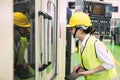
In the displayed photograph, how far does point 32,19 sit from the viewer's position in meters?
2.15

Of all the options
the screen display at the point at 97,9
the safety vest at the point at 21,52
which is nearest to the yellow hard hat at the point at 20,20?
the safety vest at the point at 21,52

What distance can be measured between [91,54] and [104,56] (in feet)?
0.49

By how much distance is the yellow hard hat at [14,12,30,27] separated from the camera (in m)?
1.74

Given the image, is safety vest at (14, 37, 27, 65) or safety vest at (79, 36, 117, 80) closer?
safety vest at (14, 37, 27, 65)

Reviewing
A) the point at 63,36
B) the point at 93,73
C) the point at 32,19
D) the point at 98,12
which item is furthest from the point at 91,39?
the point at 98,12

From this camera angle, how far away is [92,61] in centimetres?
271

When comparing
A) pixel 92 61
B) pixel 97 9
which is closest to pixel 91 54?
pixel 92 61

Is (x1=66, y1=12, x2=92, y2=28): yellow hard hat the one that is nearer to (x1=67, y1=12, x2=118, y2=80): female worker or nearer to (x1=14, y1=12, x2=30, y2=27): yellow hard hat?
(x1=67, y1=12, x2=118, y2=80): female worker

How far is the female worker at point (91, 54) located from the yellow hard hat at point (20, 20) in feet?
2.72

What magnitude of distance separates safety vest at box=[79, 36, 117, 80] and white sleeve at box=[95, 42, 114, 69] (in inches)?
2.0

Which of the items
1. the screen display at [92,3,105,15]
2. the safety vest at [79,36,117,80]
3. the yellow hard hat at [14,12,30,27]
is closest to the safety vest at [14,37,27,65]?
the yellow hard hat at [14,12,30,27]

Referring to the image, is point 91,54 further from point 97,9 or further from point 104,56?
point 97,9

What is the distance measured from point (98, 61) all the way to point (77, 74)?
0.96 ft

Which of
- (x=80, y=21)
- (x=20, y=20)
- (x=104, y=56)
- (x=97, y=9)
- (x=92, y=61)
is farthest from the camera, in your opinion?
(x=97, y=9)
